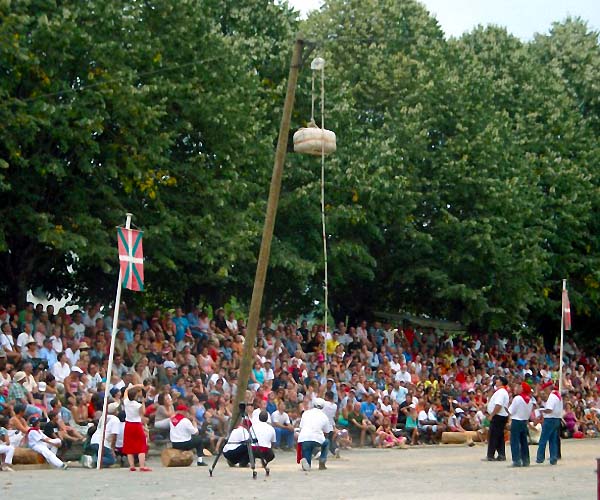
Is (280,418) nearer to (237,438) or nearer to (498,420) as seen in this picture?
(498,420)

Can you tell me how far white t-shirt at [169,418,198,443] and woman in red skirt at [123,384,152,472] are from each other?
2234mm

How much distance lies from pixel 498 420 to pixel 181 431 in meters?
6.32

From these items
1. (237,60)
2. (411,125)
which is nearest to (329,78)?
(411,125)

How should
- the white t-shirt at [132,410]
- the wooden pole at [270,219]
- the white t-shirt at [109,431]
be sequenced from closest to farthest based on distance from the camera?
1. the white t-shirt at [132,410]
2. the white t-shirt at [109,431]
3. the wooden pole at [270,219]

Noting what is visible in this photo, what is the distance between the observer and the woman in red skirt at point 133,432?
80.8ft

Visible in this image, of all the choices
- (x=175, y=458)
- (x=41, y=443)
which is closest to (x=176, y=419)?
(x=175, y=458)

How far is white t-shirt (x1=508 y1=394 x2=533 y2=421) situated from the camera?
2631 centimetres

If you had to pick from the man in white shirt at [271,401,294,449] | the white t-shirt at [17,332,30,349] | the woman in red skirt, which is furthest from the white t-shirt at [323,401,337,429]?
the white t-shirt at [17,332,30,349]

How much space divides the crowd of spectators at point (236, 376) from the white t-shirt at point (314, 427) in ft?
8.19

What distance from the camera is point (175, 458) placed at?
26.7m

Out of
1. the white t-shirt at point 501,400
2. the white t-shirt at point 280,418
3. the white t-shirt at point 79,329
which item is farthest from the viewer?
the white t-shirt at point 280,418

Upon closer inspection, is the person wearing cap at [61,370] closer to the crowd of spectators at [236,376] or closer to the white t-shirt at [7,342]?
the crowd of spectators at [236,376]

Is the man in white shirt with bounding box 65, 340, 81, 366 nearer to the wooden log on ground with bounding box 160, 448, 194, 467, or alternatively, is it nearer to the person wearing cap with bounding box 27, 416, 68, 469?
the wooden log on ground with bounding box 160, 448, 194, 467

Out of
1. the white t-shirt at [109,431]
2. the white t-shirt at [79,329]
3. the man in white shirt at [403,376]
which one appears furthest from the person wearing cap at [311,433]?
the man in white shirt at [403,376]
